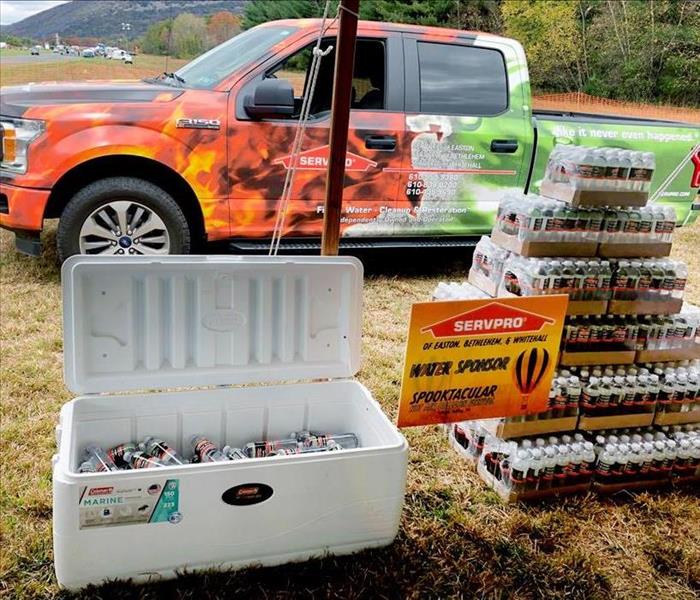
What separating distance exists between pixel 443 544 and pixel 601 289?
118 centimetres

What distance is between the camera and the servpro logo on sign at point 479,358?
2.19m

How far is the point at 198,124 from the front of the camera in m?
4.38

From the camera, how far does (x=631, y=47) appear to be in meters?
9.49

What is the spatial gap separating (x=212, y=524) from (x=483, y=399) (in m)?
1.04

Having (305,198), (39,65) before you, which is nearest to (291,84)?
(305,198)

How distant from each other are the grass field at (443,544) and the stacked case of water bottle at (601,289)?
165mm

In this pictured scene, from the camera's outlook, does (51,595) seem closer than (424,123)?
Yes

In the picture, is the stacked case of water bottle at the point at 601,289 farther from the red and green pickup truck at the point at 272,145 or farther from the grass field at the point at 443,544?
the red and green pickup truck at the point at 272,145

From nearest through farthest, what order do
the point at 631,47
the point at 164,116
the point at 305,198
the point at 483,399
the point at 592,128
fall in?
the point at 483,399, the point at 164,116, the point at 305,198, the point at 592,128, the point at 631,47

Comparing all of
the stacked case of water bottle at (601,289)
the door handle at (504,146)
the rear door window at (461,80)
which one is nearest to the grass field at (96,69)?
the rear door window at (461,80)

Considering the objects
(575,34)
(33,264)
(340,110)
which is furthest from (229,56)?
(575,34)

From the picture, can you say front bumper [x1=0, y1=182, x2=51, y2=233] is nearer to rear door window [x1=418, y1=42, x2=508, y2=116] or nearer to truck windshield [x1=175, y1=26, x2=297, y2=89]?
truck windshield [x1=175, y1=26, x2=297, y2=89]

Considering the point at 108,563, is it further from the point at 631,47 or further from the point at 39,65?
the point at 631,47

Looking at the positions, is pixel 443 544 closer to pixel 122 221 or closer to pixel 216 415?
pixel 216 415
